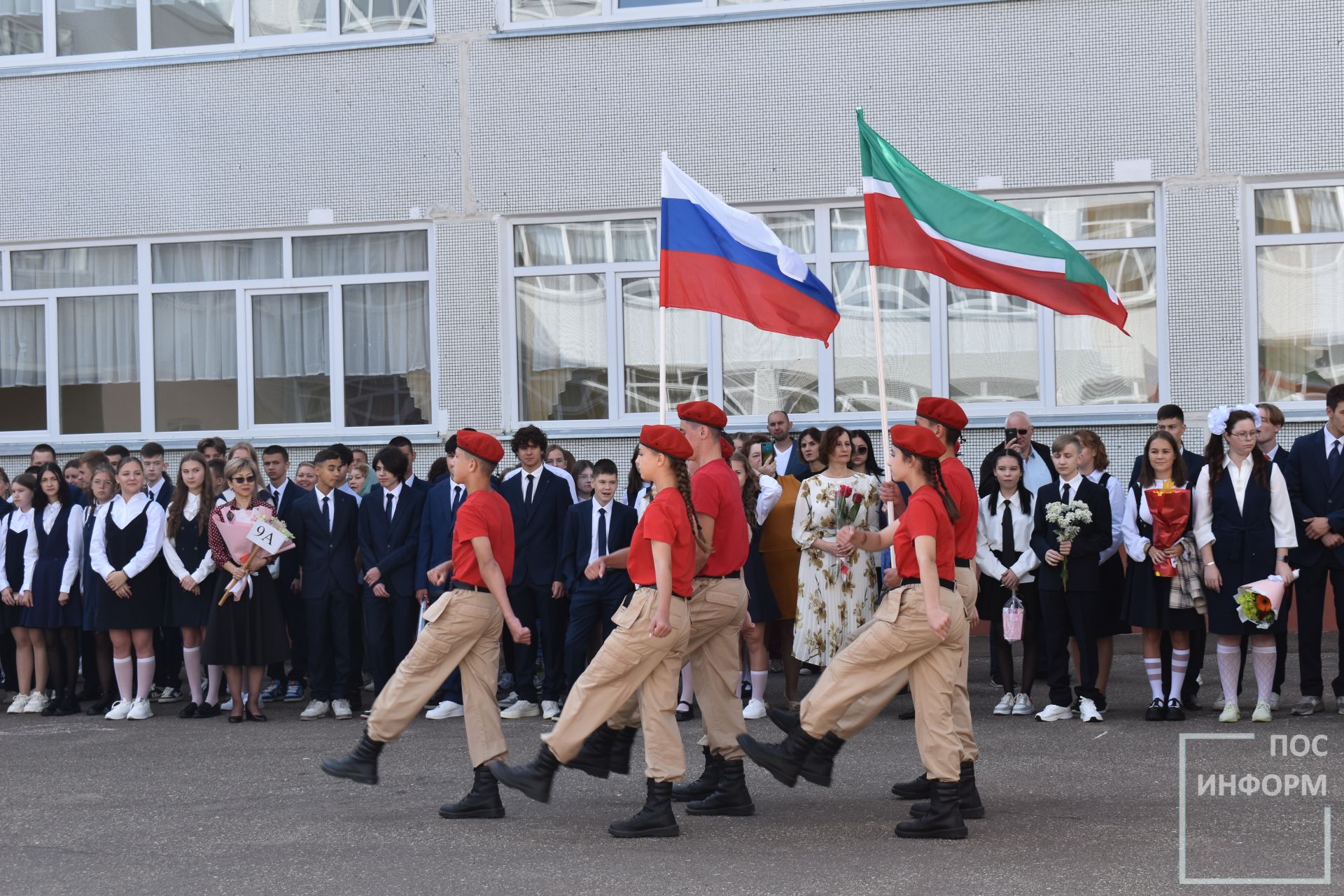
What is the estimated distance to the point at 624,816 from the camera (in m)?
7.77

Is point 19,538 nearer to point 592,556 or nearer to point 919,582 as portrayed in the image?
point 592,556

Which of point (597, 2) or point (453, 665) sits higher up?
point (597, 2)

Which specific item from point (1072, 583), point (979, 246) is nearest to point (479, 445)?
point (979, 246)

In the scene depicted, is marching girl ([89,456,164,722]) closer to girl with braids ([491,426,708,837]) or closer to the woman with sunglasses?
the woman with sunglasses

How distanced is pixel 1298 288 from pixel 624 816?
888 cm

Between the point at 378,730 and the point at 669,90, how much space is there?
27.8 ft

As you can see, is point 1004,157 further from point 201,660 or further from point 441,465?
point 201,660

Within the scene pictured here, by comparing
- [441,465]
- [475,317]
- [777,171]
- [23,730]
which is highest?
[777,171]

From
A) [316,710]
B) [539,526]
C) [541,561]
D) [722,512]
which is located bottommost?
[316,710]

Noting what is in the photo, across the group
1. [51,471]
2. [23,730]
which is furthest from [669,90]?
[23,730]

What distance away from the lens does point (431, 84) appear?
601 inches

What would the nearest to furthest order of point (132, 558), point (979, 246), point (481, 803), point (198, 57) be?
point (481, 803) < point (979, 246) < point (132, 558) < point (198, 57)

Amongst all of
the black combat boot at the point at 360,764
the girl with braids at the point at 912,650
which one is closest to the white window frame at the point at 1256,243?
the girl with braids at the point at 912,650

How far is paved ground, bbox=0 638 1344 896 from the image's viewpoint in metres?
6.45
